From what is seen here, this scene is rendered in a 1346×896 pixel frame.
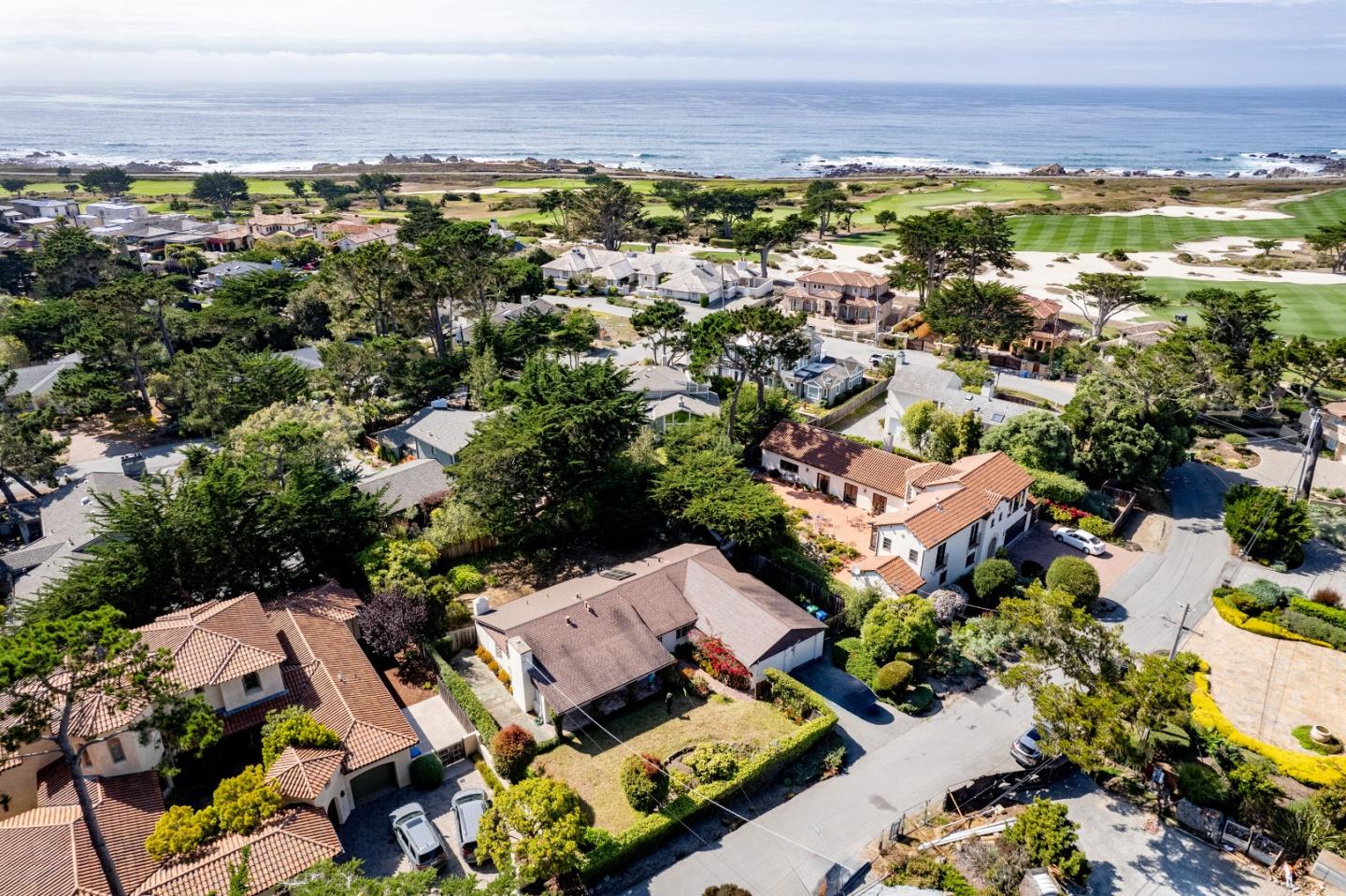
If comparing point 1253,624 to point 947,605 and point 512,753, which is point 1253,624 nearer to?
point 947,605

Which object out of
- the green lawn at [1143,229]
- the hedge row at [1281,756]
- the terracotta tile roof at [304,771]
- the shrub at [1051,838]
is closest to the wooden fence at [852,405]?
the hedge row at [1281,756]

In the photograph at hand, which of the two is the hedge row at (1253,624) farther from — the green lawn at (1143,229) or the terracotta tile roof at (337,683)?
the green lawn at (1143,229)

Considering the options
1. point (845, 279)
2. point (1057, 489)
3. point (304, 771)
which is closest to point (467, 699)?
point (304, 771)

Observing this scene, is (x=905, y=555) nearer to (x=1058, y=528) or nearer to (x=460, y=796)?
(x=1058, y=528)

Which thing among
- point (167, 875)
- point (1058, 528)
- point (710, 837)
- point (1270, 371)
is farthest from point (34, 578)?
point (1270, 371)

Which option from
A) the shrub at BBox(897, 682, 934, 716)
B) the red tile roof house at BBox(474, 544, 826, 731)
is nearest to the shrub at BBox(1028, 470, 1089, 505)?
the shrub at BBox(897, 682, 934, 716)

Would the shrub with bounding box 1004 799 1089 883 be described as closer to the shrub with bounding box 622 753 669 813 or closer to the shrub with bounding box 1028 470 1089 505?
the shrub with bounding box 622 753 669 813
